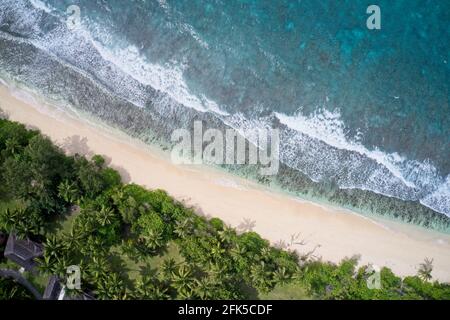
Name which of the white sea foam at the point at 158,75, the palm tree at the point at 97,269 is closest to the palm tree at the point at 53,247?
the palm tree at the point at 97,269

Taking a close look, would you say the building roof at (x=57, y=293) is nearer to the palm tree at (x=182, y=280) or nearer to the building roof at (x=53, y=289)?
the building roof at (x=53, y=289)

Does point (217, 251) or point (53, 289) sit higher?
point (217, 251)

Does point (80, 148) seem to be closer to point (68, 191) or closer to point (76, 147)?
point (76, 147)

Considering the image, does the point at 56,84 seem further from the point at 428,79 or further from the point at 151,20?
the point at 428,79

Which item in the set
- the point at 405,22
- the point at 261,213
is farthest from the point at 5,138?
the point at 405,22

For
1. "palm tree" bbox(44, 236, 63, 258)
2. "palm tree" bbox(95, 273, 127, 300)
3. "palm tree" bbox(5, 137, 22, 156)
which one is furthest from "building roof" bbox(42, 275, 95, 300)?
"palm tree" bbox(5, 137, 22, 156)

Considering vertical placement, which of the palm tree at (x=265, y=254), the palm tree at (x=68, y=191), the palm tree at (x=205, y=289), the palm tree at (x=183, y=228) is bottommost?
the palm tree at (x=205, y=289)

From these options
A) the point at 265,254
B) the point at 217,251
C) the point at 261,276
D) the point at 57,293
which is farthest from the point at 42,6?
the point at 261,276
